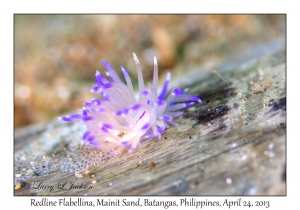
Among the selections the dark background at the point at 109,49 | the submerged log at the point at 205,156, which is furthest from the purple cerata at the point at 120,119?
the dark background at the point at 109,49

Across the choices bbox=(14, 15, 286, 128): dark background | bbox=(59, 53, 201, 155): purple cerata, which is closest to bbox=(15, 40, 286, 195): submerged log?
bbox=(59, 53, 201, 155): purple cerata

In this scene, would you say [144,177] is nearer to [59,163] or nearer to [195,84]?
[59,163]

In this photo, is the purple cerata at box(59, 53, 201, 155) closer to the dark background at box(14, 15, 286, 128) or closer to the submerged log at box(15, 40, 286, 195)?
the submerged log at box(15, 40, 286, 195)

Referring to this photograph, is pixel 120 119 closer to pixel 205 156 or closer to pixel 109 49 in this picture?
pixel 205 156

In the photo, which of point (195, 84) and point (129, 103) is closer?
point (129, 103)

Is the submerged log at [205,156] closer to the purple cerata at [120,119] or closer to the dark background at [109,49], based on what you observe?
the purple cerata at [120,119]

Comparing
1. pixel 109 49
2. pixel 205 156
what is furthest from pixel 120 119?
pixel 109 49
